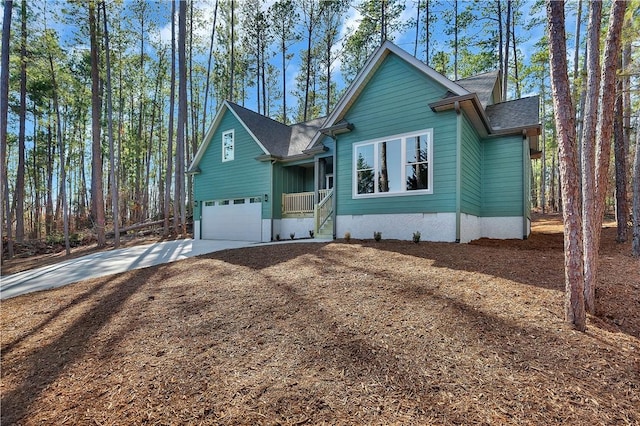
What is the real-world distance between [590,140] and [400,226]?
5330 mm

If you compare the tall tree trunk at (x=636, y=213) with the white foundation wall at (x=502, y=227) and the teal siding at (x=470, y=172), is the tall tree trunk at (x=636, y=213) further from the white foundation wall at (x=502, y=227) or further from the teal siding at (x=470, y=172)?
the teal siding at (x=470, y=172)

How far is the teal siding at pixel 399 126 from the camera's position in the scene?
26.7ft

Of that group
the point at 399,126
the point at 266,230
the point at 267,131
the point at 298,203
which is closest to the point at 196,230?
the point at 266,230

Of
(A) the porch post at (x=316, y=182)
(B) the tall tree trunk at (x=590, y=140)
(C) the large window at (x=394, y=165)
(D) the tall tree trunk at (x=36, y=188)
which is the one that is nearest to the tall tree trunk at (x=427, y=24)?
(A) the porch post at (x=316, y=182)

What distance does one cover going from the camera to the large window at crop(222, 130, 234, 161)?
1441 centimetres

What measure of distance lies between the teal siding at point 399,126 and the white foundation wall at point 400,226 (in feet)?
0.57

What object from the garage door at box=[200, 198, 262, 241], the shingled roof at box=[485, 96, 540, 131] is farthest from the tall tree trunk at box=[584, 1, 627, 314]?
the garage door at box=[200, 198, 262, 241]

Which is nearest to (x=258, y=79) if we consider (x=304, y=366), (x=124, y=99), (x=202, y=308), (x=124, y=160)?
(x=124, y=99)

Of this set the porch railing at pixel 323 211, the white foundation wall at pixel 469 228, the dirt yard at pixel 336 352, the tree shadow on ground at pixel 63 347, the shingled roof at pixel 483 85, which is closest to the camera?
the dirt yard at pixel 336 352

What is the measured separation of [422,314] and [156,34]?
25073 mm

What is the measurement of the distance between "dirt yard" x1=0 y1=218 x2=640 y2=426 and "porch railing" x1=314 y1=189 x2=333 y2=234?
5889 millimetres

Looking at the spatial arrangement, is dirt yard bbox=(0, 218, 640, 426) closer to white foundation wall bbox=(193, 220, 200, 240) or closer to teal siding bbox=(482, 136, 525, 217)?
teal siding bbox=(482, 136, 525, 217)

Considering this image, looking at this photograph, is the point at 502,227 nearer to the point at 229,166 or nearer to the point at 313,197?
the point at 313,197

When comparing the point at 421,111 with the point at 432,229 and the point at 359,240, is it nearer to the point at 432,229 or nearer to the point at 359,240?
the point at 432,229
